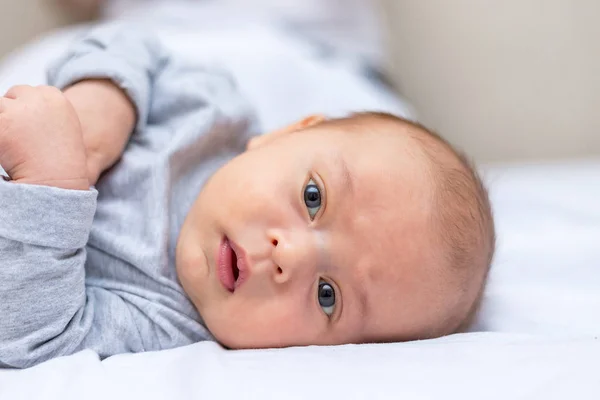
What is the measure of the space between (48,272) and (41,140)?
0.15 m

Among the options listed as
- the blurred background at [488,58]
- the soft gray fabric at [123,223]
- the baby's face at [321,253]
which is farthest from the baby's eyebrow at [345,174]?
the blurred background at [488,58]

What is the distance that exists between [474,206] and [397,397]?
0.95 feet

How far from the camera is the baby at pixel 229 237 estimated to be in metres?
0.70

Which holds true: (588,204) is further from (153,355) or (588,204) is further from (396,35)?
(396,35)

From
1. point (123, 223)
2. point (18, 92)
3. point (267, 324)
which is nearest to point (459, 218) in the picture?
point (267, 324)

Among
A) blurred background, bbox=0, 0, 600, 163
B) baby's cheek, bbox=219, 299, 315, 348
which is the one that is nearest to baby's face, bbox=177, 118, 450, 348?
baby's cheek, bbox=219, 299, 315, 348

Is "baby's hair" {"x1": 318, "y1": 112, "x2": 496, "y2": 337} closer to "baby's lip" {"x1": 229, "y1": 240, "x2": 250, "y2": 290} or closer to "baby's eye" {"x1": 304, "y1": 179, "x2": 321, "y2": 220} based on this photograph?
"baby's eye" {"x1": 304, "y1": 179, "x2": 321, "y2": 220}

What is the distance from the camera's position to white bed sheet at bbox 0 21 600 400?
0.63m

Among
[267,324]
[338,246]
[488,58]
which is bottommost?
[267,324]

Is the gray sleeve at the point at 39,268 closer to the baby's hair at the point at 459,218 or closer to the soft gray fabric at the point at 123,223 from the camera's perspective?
the soft gray fabric at the point at 123,223

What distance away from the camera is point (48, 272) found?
0.69 meters

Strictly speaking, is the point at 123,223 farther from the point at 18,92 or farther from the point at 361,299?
the point at 361,299

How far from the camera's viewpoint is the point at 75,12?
1.77m

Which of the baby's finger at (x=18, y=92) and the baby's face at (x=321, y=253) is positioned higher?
the baby's finger at (x=18, y=92)
